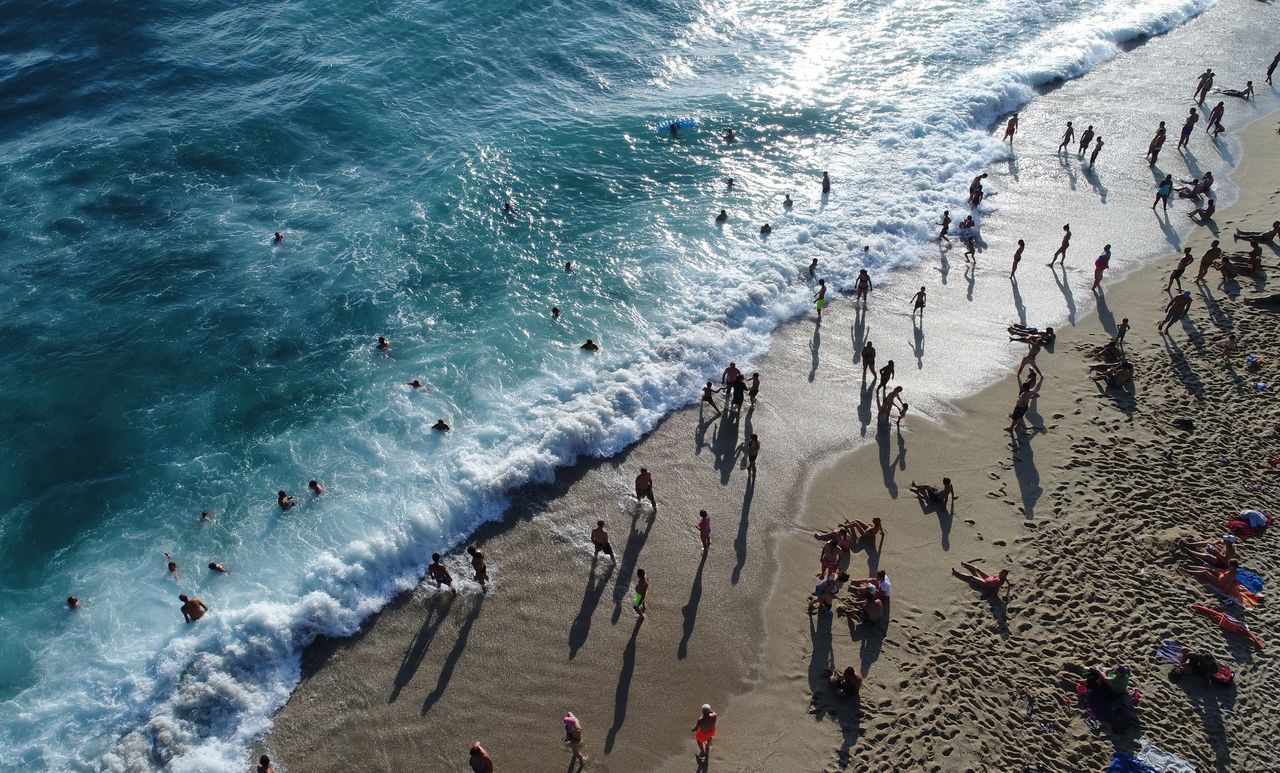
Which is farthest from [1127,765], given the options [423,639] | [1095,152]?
[1095,152]

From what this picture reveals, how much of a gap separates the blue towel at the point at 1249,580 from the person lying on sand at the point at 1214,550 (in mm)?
304

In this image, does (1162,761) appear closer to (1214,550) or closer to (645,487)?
(1214,550)

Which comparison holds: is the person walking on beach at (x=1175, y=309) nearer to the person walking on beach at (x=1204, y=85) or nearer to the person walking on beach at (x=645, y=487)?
the person walking on beach at (x=645, y=487)

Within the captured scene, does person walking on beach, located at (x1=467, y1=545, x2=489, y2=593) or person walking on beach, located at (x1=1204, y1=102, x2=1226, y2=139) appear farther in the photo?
person walking on beach, located at (x1=1204, y1=102, x2=1226, y2=139)

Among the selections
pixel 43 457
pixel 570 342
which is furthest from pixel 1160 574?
pixel 43 457

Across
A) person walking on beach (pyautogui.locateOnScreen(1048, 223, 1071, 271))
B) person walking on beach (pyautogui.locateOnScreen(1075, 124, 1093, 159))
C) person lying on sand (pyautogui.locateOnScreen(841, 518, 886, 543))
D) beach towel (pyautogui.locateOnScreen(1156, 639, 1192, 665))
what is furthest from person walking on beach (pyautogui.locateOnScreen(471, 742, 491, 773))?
person walking on beach (pyautogui.locateOnScreen(1075, 124, 1093, 159))

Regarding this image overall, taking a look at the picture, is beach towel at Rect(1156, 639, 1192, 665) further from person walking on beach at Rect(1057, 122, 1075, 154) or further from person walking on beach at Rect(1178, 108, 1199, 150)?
person walking on beach at Rect(1178, 108, 1199, 150)

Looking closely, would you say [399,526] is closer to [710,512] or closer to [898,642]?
[710,512]

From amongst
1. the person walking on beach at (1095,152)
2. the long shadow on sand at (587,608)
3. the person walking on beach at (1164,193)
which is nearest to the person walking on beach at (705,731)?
the long shadow on sand at (587,608)

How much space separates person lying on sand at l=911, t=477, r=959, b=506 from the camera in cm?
1673

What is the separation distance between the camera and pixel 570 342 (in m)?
21.9

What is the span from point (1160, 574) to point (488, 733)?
1319cm

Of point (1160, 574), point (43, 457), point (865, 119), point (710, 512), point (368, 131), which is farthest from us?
point (865, 119)

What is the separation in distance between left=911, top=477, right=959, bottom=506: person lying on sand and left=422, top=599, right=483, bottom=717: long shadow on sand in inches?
382
